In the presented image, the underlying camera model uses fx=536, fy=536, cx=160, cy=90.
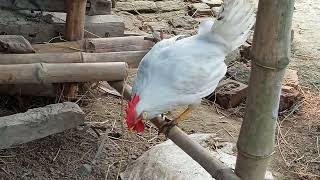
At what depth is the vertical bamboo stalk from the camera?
10.2 feet

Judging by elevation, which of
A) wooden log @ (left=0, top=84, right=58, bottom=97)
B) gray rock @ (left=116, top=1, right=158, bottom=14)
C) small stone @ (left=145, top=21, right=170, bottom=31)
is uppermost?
gray rock @ (left=116, top=1, right=158, bottom=14)

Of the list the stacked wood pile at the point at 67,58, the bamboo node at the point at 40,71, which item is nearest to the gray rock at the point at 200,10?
the stacked wood pile at the point at 67,58

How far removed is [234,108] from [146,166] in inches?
45.4

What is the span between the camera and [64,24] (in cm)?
336

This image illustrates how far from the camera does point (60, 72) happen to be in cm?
267

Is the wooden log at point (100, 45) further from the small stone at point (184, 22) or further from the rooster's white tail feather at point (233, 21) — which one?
the small stone at point (184, 22)

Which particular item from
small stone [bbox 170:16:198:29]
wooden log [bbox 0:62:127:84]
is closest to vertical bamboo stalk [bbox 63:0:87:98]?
wooden log [bbox 0:62:127:84]

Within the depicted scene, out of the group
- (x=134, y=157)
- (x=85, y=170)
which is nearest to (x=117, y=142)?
(x=134, y=157)

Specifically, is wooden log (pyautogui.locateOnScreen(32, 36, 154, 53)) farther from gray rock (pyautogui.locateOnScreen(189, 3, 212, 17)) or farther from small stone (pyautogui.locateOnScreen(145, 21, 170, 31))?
gray rock (pyautogui.locateOnScreen(189, 3, 212, 17))

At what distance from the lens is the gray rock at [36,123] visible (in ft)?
8.26

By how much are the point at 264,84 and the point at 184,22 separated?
306 centimetres

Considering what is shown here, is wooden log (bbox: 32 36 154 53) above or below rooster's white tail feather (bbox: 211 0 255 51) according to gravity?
below

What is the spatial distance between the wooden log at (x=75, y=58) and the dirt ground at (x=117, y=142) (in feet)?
0.87

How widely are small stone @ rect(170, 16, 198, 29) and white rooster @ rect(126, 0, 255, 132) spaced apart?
86.6 inches
